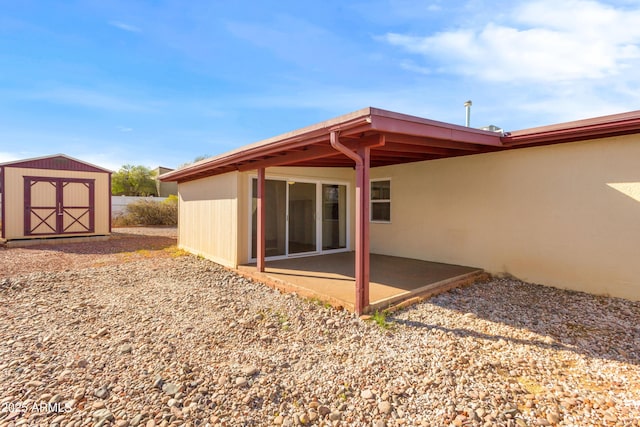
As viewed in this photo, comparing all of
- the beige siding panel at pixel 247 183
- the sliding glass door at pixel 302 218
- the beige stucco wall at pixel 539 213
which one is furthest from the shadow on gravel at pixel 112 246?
the beige stucco wall at pixel 539 213

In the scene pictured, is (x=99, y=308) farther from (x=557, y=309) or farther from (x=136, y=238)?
(x=136, y=238)

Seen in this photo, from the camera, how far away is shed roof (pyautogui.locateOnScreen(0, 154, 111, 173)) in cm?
1072

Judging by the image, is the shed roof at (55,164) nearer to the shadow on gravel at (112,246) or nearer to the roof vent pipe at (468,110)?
the shadow on gravel at (112,246)

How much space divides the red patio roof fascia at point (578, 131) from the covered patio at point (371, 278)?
2.59m

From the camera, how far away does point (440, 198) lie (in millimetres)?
6949

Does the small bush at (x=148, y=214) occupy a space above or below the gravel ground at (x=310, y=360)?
above

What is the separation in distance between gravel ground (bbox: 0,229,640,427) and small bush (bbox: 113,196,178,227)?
13837mm

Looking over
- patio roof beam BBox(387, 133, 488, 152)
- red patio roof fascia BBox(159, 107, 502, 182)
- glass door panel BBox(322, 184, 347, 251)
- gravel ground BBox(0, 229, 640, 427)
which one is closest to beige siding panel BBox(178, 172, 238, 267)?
red patio roof fascia BBox(159, 107, 502, 182)

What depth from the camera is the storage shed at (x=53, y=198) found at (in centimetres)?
1064

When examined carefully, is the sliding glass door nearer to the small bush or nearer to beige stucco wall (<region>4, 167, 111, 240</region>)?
beige stucco wall (<region>4, 167, 111, 240</region>)

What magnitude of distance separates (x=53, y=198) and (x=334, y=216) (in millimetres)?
10835

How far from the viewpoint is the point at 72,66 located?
8.30 metres

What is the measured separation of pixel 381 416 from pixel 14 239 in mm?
14299

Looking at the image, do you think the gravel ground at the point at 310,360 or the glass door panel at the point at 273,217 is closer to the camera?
the gravel ground at the point at 310,360
